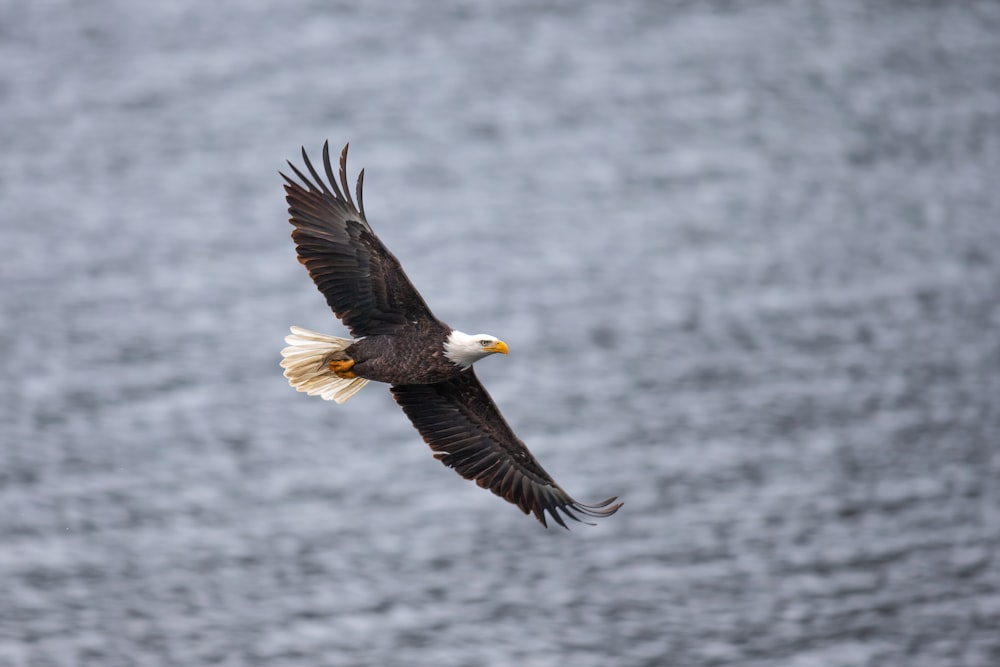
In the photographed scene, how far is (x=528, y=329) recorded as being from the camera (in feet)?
72.4

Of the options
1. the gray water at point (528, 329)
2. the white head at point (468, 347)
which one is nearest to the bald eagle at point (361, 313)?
the white head at point (468, 347)

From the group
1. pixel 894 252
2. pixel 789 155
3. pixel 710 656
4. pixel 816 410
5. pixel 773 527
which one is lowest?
pixel 710 656

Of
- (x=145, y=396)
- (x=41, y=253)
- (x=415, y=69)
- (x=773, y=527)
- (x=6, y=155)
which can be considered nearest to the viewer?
(x=773, y=527)

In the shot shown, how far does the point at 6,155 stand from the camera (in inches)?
988

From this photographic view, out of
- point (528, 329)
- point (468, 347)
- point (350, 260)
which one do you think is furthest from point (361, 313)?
point (528, 329)

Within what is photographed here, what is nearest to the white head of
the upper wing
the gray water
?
the upper wing

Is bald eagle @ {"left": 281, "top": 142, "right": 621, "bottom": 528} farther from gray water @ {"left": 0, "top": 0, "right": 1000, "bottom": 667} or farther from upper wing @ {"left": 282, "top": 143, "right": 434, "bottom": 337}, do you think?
gray water @ {"left": 0, "top": 0, "right": 1000, "bottom": 667}

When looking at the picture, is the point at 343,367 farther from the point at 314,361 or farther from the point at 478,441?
the point at 478,441

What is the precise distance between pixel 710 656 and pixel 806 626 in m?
1.21

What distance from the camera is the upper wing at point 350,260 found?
9922 mm

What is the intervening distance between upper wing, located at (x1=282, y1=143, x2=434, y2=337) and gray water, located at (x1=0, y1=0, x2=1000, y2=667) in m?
6.61

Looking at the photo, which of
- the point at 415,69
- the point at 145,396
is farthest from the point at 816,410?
the point at 415,69

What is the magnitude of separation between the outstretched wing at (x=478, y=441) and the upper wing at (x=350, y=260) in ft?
2.39

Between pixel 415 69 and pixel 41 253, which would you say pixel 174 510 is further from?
pixel 415 69
